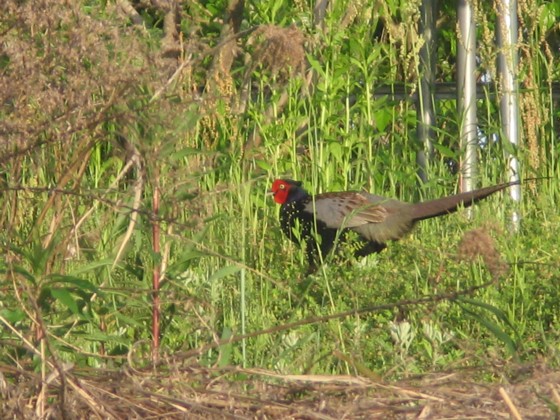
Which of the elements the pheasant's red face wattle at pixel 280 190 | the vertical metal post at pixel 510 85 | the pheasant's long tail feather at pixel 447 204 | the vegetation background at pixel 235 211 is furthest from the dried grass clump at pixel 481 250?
the pheasant's red face wattle at pixel 280 190

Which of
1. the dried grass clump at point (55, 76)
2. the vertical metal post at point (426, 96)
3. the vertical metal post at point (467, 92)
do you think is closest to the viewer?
the dried grass clump at point (55, 76)

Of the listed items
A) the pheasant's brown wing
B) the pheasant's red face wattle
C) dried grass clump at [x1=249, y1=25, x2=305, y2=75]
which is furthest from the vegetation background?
the pheasant's brown wing

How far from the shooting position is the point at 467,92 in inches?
273

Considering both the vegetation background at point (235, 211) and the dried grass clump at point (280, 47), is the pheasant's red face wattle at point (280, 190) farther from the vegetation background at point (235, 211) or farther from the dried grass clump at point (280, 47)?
the dried grass clump at point (280, 47)

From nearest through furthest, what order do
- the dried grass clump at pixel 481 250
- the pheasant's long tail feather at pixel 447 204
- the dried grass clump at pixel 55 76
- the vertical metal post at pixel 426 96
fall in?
1. the dried grass clump at pixel 481 250
2. the dried grass clump at pixel 55 76
3. the pheasant's long tail feather at pixel 447 204
4. the vertical metal post at pixel 426 96

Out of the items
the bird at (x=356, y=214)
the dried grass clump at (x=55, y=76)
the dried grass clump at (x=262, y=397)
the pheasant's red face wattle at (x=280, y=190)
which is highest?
the dried grass clump at (x=55, y=76)

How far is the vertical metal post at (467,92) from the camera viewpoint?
677 centimetres

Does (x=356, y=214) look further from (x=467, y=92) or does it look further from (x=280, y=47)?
(x=280, y=47)

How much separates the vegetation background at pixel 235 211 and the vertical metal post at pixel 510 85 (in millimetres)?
87

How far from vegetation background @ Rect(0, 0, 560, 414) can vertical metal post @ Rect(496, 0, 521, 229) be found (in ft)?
0.28

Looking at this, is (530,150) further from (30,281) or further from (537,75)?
(30,281)

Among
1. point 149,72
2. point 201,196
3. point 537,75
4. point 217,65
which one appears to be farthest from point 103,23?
point 537,75

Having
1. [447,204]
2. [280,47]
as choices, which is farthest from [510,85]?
[280,47]

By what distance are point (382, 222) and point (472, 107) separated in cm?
84
